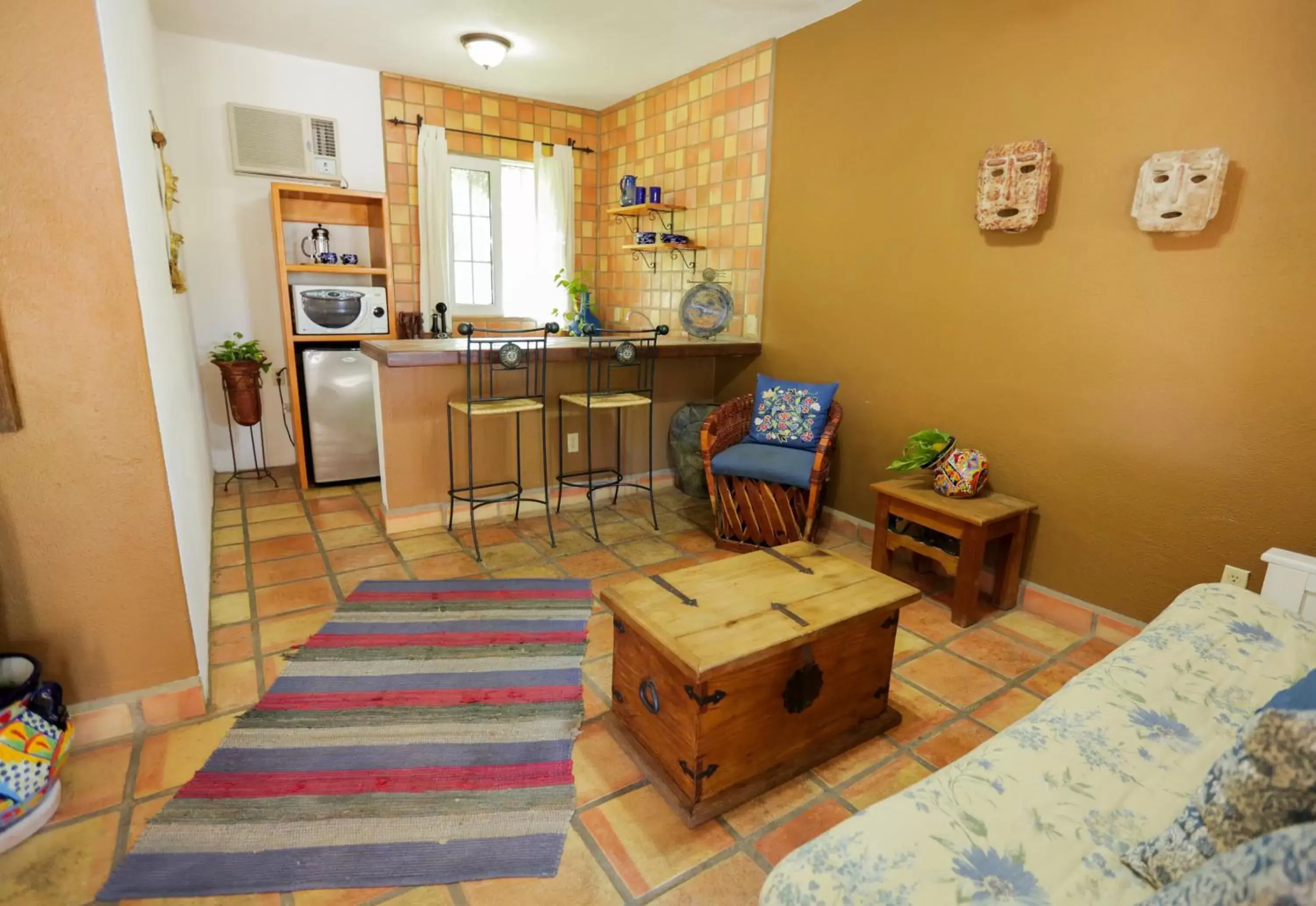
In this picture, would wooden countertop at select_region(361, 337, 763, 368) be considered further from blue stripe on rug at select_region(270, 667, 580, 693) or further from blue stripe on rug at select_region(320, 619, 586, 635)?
blue stripe on rug at select_region(270, 667, 580, 693)

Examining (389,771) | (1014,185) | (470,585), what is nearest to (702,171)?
(1014,185)

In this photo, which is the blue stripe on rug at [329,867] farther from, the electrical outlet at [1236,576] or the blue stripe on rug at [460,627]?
the electrical outlet at [1236,576]

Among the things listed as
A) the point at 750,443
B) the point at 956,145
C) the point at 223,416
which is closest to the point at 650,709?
the point at 750,443

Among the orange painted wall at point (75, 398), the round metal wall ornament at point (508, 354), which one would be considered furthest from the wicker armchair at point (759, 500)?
the orange painted wall at point (75, 398)

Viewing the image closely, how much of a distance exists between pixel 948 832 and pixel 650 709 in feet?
2.84

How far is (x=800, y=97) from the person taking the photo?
353cm

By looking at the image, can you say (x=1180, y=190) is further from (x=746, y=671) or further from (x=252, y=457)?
(x=252, y=457)

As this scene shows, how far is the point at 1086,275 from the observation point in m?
2.45

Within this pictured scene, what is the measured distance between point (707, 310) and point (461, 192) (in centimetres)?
230

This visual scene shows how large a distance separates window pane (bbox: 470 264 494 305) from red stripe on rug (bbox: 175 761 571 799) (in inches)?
157

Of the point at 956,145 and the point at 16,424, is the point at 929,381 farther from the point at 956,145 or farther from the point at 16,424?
the point at 16,424

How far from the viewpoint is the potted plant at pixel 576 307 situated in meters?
4.52

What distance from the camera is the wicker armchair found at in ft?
10.2

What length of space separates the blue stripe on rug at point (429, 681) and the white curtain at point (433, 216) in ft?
10.6
